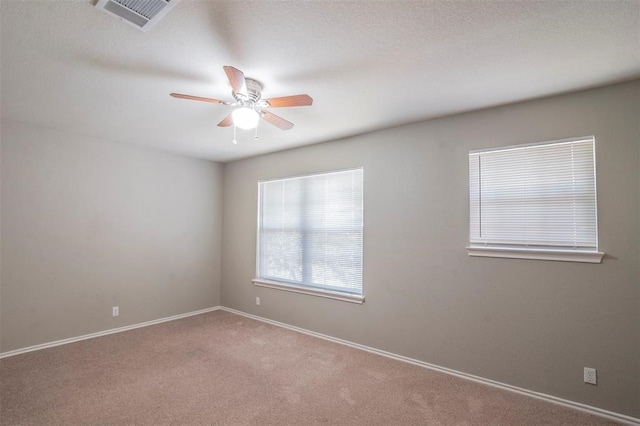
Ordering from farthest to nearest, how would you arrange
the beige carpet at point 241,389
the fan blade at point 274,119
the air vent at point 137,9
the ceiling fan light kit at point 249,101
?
the fan blade at point 274,119
the beige carpet at point 241,389
the ceiling fan light kit at point 249,101
the air vent at point 137,9

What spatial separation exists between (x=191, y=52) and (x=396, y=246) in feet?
8.47

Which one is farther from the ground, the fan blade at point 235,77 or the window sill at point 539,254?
the fan blade at point 235,77

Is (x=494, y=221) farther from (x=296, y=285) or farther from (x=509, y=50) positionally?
(x=296, y=285)

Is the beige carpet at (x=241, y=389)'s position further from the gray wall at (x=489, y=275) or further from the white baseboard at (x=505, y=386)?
the gray wall at (x=489, y=275)

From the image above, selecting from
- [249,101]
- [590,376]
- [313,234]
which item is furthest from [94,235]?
[590,376]

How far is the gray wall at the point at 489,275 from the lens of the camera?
7.43ft

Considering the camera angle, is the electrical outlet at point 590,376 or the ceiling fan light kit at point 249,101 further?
the electrical outlet at point 590,376

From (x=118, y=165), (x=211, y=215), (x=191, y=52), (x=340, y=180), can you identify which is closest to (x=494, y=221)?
(x=340, y=180)

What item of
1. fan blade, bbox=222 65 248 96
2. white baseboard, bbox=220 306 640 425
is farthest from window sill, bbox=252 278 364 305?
fan blade, bbox=222 65 248 96

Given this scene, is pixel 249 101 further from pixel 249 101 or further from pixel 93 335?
pixel 93 335

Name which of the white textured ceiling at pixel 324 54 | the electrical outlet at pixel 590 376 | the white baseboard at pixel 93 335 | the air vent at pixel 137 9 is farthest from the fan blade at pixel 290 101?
the white baseboard at pixel 93 335

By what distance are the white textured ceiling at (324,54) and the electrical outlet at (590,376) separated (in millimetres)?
2203

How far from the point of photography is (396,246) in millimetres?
3334

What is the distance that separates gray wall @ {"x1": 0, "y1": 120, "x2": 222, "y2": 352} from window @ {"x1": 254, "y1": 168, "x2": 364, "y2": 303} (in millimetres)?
1156
